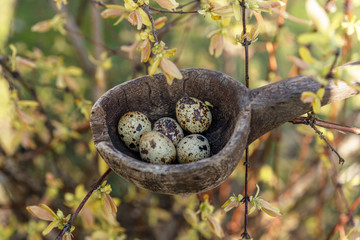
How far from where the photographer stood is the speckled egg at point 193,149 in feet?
2.86

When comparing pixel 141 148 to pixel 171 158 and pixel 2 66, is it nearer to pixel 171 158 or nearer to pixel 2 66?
pixel 171 158

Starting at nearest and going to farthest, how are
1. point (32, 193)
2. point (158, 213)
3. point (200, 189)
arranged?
point (200, 189) → point (32, 193) → point (158, 213)

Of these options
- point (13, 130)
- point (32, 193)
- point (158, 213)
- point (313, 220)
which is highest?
point (13, 130)

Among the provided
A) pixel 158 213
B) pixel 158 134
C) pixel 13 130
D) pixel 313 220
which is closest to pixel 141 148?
pixel 158 134

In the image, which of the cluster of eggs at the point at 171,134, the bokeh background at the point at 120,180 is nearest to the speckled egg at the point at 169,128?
the cluster of eggs at the point at 171,134

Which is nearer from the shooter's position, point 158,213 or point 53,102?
point 158,213

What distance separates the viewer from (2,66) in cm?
104

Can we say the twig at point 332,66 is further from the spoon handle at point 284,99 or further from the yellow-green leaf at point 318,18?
the spoon handle at point 284,99

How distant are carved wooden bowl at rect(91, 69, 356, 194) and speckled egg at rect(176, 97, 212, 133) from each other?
0.03 metres

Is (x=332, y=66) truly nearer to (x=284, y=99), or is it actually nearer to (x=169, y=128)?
(x=284, y=99)

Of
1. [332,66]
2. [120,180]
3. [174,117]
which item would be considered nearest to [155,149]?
[174,117]

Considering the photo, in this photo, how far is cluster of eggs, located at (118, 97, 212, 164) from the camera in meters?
0.86

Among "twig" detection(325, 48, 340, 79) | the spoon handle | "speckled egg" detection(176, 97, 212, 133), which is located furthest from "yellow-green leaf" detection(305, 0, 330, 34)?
"speckled egg" detection(176, 97, 212, 133)

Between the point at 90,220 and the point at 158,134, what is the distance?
37 cm
